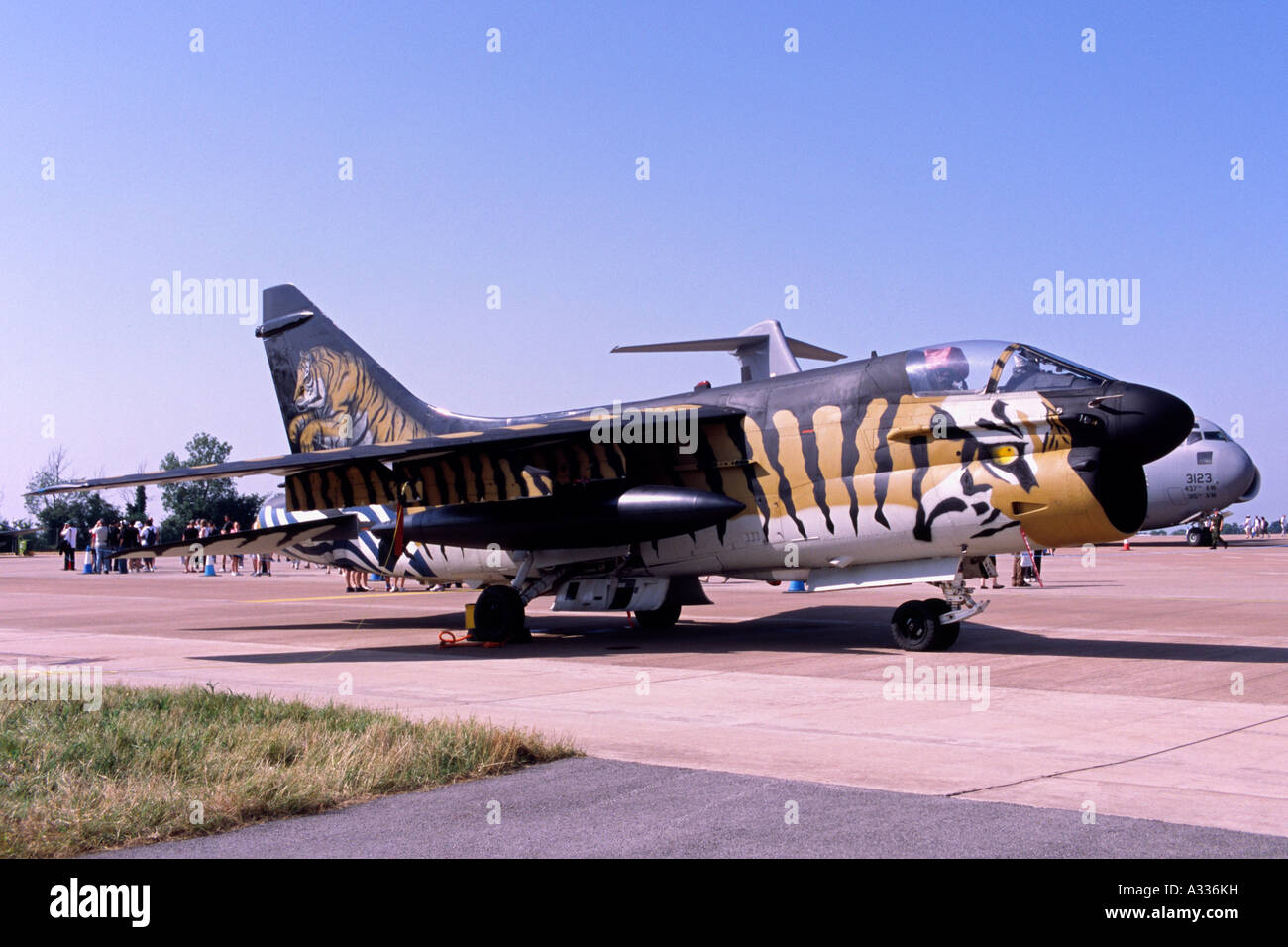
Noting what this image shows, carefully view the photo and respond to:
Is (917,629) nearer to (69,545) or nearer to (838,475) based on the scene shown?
(838,475)

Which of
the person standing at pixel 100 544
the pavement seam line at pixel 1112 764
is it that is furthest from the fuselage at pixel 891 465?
the person standing at pixel 100 544

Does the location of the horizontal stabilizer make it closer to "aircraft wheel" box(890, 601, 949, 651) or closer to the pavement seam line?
"aircraft wheel" box(890, 601, 949, 651)

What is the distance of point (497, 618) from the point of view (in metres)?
15.8

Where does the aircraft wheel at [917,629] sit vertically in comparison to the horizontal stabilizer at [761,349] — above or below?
below

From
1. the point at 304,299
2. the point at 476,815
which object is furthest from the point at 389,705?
the point at 304,299

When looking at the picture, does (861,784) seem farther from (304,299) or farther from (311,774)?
(304,299)

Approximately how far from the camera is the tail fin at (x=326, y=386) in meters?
18.8

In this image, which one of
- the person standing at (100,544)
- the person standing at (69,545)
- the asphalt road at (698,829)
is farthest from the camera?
the person standing at (69,545)

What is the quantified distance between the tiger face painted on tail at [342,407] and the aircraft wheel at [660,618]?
4.64 metres

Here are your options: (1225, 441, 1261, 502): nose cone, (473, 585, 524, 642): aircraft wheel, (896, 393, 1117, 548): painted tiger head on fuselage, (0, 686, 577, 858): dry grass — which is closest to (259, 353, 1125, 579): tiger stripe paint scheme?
(896, 393, 1117, 548): painted tiger head on fuselage

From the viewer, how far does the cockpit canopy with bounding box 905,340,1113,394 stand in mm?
12484

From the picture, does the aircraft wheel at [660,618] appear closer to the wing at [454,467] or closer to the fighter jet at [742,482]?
the fighter jet at [742,482]

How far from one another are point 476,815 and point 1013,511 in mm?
8294

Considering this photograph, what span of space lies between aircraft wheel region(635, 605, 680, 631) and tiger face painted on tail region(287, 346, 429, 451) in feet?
15.2
